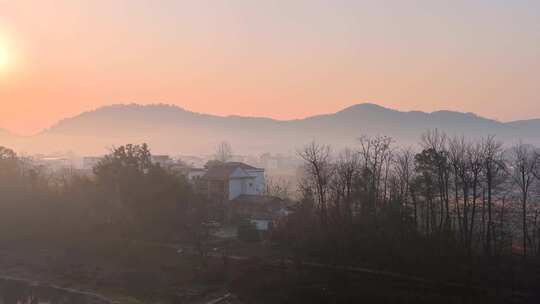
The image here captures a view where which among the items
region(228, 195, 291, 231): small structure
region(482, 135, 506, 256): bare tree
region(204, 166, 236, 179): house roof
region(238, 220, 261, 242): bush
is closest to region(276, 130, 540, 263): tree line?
region(482, 135, 506, 256): bare tree

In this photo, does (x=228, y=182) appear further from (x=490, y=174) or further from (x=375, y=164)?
(x=490, y=174)

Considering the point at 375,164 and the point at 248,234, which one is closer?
the point at 375,164

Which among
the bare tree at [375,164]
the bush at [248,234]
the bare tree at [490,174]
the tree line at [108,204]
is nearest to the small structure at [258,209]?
the bush at [248,234]

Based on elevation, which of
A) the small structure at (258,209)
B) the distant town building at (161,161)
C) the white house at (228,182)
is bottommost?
the small structure at (258,209)

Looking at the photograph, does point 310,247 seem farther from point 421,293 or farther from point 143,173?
point 143,173

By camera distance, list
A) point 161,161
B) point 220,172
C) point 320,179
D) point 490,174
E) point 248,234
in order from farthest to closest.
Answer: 1. point 161,161
2. point 220,172
3. point 248,234
4. point 320,179
5. point 490,174

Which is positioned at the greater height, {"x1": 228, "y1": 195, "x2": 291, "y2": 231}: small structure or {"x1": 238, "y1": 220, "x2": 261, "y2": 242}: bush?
{"x1": 228, "y1": 195, "x2": 291, "y2": 231}: small structure

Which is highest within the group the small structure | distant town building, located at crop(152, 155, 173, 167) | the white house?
distant town building, located at crop(152, 155, 173, 167)

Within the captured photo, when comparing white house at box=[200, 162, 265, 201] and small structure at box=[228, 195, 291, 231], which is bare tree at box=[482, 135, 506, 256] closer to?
small structure at box=[228, 195, 291, 231]

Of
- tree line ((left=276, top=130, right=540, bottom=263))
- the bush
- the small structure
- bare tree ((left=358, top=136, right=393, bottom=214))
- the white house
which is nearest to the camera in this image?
tree line ((left=276, top=130, right=540, bottom=263))

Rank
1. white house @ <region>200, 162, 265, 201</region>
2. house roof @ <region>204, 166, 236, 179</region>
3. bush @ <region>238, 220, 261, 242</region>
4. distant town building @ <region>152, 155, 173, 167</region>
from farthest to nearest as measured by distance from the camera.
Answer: distant town building @ <region>152, 155, 173, 167</region>
house roof @ <region>204, 166, 236, 179</region>
white house @ <region>200, 162, 265, 201</region>
bush @ <region>238, 220, 261, 242</region>

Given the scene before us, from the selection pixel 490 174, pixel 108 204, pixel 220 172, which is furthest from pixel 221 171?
pixel 490 174

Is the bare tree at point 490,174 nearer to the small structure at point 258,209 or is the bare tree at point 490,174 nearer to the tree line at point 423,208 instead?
the tree line at point 423,208

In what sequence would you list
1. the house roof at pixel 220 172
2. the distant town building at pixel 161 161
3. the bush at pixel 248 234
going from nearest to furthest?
the bush at pixel 248 234 < the house roof at pixel 220 172 < the distant town building at pixel 161 161
